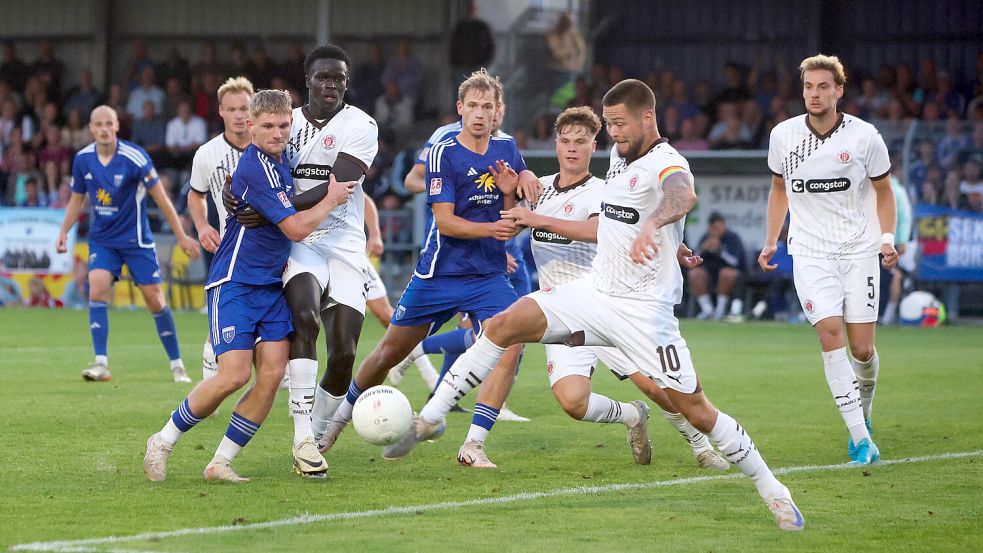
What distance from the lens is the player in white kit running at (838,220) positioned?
8250mm

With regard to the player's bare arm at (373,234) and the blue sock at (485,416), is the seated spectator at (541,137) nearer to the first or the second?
the player's bare arm at (373,234)

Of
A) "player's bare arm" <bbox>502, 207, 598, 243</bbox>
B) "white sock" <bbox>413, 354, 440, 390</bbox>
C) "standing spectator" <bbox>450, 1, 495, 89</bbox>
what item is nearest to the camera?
"player's bare arm" <bbox>502, 207, 598, 243</bbox>

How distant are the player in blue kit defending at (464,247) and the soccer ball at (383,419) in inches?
36.0

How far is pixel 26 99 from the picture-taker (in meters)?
29.1

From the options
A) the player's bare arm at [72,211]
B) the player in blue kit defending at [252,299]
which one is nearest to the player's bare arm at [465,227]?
the player in blue kit defending at [252,299]

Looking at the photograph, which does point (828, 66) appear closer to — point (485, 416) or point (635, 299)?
point (635, 299)

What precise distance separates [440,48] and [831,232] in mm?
21865

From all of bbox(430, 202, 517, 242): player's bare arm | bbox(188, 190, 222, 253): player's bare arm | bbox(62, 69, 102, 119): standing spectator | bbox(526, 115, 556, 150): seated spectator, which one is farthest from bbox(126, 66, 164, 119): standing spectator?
bbox(430, 202, 517, 242): player's bare arm

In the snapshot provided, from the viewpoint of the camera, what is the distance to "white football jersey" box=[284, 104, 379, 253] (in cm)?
767

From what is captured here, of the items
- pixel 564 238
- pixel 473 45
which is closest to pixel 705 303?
pixel 473 45

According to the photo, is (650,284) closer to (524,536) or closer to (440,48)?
(524,536)

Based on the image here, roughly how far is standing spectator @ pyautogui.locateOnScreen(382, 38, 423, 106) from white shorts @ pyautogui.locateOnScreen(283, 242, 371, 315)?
19248 millimetres

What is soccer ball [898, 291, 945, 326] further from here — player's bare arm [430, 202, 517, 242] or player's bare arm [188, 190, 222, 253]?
player's bare arm [430, 202, 517, 242]

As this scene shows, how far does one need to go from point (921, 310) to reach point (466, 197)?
552 inches
